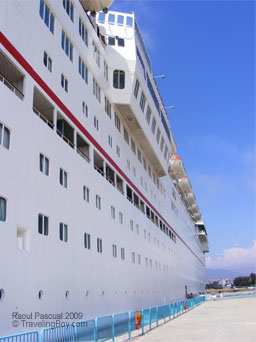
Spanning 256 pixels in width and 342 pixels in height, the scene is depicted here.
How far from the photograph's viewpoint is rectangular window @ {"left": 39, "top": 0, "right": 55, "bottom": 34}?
12.1m

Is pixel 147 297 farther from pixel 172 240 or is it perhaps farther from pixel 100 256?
pixel 172 240

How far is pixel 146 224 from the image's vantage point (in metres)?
24.2

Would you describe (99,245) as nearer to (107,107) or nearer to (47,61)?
(47,61)

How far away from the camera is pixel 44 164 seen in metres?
10.5

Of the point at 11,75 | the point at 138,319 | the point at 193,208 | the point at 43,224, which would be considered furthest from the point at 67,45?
the point at 193,208

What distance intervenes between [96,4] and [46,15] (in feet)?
23.0

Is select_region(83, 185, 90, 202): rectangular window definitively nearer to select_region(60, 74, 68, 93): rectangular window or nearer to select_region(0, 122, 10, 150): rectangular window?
select_region(60, 74, 68, 93): rectangular window

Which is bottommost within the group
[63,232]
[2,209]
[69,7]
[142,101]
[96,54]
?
[63,232]

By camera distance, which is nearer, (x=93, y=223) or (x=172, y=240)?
(x=93, y=223)

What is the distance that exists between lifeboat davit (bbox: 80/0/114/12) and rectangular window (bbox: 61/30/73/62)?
551 centimetres

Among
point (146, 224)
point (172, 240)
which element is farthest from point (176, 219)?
point (146, 224)

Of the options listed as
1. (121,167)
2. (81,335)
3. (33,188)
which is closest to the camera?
(81,335)

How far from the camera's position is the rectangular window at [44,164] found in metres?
10.4

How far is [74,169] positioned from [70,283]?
399 cm
